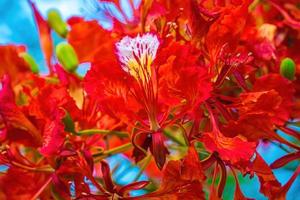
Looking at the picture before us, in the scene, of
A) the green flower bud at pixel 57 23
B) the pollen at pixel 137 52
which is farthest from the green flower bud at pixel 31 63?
the pollen at pixel 137 52

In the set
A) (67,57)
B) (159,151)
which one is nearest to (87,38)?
(67,57)

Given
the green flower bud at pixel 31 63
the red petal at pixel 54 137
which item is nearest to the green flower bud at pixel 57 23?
the green flower bud at pixel 31 63

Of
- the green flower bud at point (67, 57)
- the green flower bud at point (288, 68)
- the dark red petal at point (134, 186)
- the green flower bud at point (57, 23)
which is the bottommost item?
the dark red petal at point (134, 186)

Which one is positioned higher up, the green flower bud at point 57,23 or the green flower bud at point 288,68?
the green flower bud at point 57,23

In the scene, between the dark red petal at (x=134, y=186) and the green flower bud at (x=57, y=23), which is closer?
the dark red petal at (x=134, y=186)

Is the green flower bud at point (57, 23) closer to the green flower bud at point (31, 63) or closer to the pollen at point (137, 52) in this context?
the green flower bud at point (31, 63)

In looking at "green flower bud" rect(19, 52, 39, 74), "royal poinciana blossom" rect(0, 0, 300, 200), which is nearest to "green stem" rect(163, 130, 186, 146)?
"royal poinciana blossom" rect(0, 0, 300, 200)

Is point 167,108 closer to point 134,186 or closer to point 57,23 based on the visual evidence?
point 134,186

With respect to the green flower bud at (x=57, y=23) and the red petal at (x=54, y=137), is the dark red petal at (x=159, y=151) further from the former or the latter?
the green flower bud at (x=57, y=23)
